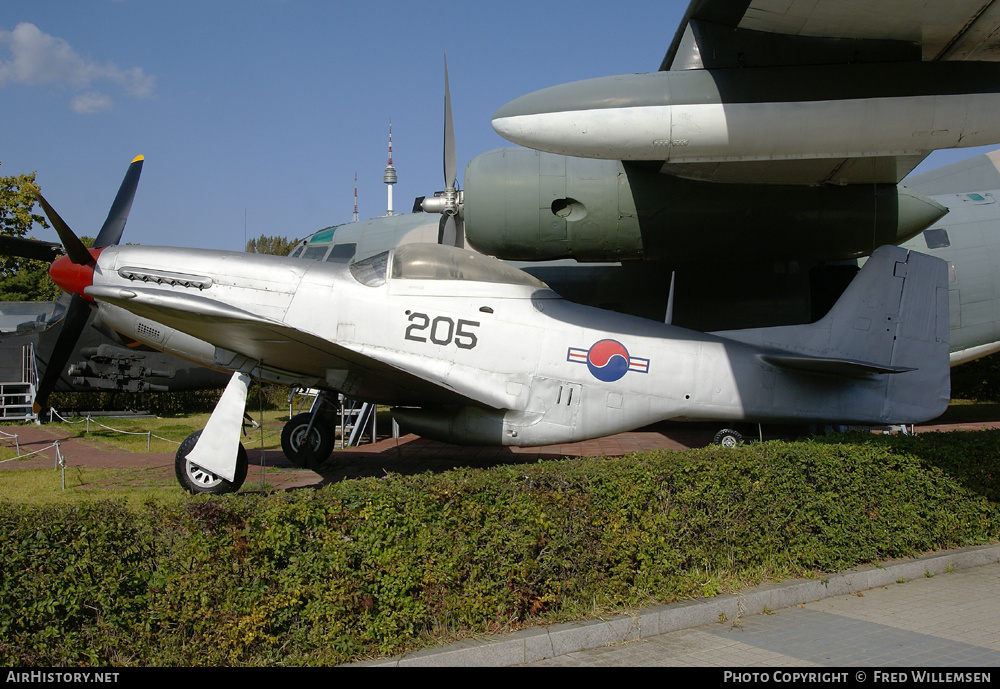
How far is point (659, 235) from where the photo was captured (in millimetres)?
10797

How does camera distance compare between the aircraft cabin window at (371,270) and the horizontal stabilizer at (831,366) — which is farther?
the aircraft cabin window at (371,270)

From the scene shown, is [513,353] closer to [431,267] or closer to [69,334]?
[431,267]

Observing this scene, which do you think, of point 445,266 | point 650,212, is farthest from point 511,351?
point 650,212

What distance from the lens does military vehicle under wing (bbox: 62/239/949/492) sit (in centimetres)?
838

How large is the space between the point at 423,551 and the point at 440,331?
4306 millimetres

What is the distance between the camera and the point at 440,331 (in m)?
8.40

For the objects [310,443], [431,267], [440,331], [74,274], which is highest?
[431,267]

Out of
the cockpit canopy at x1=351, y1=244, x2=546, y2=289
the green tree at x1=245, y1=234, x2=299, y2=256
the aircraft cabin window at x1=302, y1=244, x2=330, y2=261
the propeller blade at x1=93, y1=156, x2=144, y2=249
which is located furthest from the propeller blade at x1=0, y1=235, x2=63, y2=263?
the green tree at x1=245, y1=234, x2=299, y2=256

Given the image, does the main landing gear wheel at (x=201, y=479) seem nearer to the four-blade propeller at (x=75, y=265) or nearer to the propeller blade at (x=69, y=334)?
the four-blade propeller at (x=75, y=265)

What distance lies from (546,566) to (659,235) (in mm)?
7243

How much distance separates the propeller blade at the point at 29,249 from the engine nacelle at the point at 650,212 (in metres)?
7.05

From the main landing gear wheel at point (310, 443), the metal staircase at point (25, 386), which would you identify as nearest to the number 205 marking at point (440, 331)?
the main landing gear wheel at point (310, 443)

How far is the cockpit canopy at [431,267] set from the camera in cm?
857
